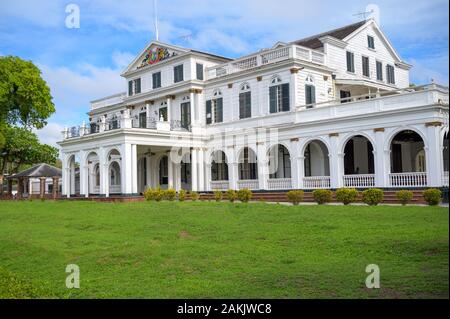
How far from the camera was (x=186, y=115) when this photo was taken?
116 ft

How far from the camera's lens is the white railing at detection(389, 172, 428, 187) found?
2342 cm

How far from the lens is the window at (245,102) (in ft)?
105

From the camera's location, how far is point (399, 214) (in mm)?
16297

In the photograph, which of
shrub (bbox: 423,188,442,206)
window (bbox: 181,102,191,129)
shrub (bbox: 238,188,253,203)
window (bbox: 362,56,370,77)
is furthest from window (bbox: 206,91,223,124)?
shrub (bbox: 423,188,442,206)

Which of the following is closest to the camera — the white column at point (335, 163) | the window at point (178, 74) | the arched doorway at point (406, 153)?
the white column at point (335, 163)

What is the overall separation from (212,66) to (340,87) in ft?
28.1

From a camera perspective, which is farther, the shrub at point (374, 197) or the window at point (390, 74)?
the window at point (390, 74)

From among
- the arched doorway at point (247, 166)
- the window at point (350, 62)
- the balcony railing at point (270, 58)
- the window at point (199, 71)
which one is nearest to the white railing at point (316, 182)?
the arched doorway at point (247, 166)

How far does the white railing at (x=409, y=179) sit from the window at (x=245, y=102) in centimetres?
1063

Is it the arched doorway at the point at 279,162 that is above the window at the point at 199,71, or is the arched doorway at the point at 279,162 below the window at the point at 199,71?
below

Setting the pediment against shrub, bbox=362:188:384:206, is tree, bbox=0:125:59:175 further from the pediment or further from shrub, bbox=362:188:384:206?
shrub, bbox=362:188:384:206

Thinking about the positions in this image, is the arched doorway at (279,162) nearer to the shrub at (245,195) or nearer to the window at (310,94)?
the window at (310,94)

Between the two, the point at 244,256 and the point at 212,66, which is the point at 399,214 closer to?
the point at 244,256
